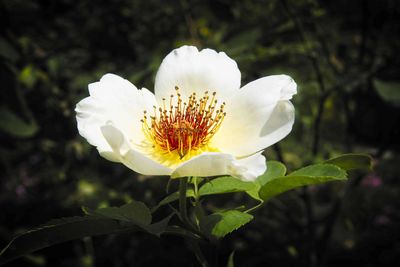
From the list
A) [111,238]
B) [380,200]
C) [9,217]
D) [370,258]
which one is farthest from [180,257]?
[9,217]

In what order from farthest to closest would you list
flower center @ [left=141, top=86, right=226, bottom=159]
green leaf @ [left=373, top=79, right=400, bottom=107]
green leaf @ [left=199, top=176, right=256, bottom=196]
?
1. green leaf @ [left=373, top=79, right=400, bottom=107]
2. flower center @ [left=141, top=86, right=226, bottom=159]
3. green leaf @ [left=199, top=176, right=256, bottom=196]

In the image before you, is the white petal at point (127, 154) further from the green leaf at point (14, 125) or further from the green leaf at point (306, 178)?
the green leaf at point (14, 125)

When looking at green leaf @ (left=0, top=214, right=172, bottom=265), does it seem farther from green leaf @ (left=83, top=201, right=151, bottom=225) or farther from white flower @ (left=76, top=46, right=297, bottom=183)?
white flower @ (left=76, top=46, right=297, bottom=183)

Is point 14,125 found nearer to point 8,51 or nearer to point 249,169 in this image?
point 8,51

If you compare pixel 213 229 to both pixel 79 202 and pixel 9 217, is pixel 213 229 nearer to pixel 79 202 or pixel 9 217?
pixel 79 202

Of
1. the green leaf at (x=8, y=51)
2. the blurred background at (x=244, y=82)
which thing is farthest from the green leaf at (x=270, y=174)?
the green leaf at (x=8, y=51)

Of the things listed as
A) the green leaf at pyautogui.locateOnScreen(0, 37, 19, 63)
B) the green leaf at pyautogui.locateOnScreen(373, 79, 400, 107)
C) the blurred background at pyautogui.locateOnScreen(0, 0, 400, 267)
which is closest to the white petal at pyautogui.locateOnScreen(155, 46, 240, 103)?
the blurred background at pyautogui.locateOnScreen(0, 0, 400, 267)

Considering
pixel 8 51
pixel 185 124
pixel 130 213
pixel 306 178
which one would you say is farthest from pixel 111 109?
pixel 8 51
